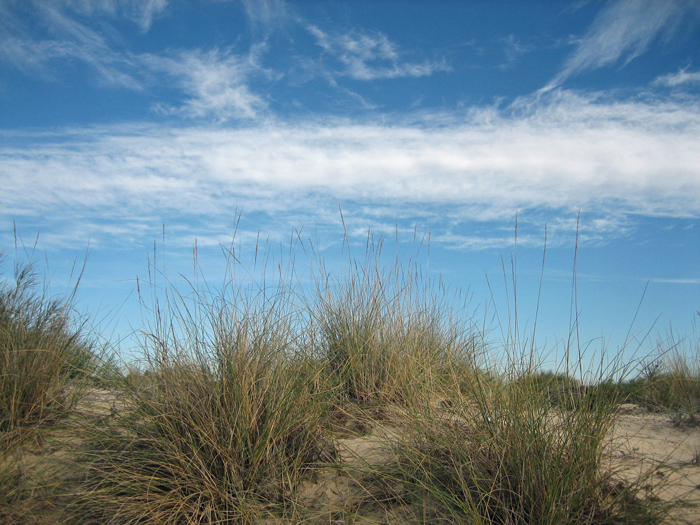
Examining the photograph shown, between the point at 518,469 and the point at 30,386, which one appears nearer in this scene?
the point at 518,469

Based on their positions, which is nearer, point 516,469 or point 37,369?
point 516,469

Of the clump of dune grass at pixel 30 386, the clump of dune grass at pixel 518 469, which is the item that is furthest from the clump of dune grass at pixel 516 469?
the clump of dune grass at pixel 30 386

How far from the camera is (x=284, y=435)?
273 centimetres

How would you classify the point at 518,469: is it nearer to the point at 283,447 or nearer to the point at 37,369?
the point at 283,447

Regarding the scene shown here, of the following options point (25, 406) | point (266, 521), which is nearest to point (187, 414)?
point (266, 521)

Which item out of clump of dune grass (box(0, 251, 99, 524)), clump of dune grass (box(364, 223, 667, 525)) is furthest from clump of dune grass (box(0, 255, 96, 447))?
clump of dune grass (box(364, 223, 667, 525))

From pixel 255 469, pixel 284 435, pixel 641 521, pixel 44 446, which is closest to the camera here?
pixel 641 521

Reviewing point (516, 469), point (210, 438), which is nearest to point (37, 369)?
point (210, 438)

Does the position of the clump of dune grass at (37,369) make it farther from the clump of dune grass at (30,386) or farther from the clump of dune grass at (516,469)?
the clump of dune grass at (516,469)

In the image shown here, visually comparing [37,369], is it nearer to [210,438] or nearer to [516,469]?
[210,438]

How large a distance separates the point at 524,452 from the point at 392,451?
0.83 metres

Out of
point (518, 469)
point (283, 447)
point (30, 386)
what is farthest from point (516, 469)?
point (30, 386)

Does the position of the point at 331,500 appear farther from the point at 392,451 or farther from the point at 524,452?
the point at 524,452

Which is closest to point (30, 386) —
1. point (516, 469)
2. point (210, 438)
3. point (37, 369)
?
point (37, 369)
